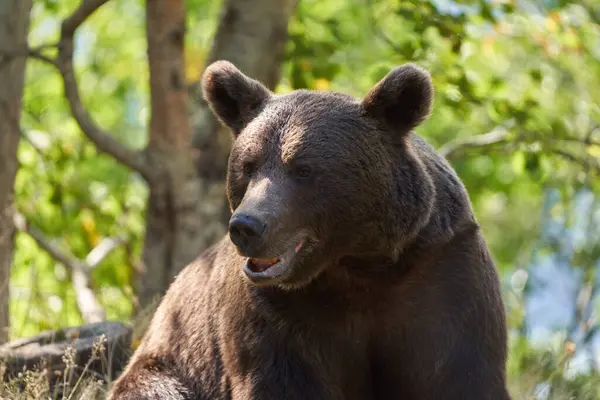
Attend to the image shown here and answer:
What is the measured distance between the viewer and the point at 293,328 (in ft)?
16.0

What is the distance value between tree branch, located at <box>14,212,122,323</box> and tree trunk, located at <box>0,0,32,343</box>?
3.21 ft

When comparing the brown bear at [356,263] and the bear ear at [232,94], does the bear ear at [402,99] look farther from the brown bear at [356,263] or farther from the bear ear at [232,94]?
the bear ear at [232,94]

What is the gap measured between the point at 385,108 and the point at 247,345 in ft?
4.36

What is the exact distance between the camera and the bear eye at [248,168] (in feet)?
15.8

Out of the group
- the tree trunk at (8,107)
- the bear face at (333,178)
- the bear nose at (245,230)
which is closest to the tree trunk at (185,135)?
the tree trunk at (8,107)

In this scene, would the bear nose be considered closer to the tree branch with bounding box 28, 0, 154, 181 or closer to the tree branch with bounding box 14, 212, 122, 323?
the tree branch with bounding box 28, 0, 154, 181

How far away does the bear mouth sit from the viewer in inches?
179

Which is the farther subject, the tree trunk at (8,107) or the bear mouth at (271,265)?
the tree trunk at (8,107)

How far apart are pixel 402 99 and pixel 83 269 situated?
5.36 meters

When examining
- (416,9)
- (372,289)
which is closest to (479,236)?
(372,289)

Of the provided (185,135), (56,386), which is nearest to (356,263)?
(56,386)

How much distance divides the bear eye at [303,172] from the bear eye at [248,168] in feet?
0.76

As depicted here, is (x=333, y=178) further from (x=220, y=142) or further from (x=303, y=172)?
(x=220, y=142)

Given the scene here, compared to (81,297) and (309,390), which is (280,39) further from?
(309,390)
